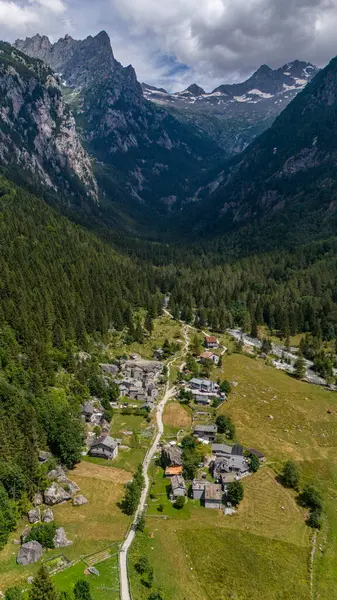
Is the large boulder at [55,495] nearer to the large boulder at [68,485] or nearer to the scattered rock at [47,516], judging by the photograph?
the large boulder at [68,485]

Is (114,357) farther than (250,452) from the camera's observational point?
Yes

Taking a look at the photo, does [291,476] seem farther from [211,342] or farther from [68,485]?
[211,342]

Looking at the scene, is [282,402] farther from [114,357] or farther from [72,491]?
[72,491]

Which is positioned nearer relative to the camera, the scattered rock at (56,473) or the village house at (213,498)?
the village house at (213,498)

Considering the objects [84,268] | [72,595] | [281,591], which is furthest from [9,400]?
[84,268]

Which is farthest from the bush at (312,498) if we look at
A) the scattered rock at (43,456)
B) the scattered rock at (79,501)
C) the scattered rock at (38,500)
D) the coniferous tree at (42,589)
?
the scattered rock at (43,456)
